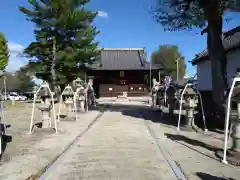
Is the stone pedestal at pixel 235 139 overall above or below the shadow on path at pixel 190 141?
above

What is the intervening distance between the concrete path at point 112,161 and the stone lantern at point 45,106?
6.33ft

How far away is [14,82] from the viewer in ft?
203

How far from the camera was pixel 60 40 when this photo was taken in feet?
74.1

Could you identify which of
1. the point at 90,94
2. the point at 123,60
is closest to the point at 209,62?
the point at 90,94

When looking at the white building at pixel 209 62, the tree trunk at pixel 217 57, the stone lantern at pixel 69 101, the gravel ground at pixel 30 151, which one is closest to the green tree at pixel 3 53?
the stone lantern at pixel 69 101

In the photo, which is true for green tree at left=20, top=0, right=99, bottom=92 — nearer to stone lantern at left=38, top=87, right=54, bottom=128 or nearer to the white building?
the white building

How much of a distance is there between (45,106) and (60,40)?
1356 centimetres

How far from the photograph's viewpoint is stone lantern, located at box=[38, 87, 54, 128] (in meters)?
9.92

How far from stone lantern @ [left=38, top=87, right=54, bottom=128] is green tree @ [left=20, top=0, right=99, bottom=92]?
39.7 ft

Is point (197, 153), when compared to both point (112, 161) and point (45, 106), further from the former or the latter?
point (45, 106)

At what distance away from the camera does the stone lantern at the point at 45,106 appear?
391 inches

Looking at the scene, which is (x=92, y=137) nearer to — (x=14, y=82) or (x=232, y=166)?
(x=232, y=166)

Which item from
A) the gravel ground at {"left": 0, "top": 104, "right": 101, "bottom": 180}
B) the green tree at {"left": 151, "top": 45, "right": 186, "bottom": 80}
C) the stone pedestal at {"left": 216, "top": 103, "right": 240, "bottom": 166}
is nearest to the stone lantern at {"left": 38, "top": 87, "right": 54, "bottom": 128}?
the gravel ground at {"left": 0, "top": 104, "right": 101, "bottom": 180}

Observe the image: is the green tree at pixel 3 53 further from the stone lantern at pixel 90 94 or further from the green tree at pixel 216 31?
the green tree at pixel 216 31
